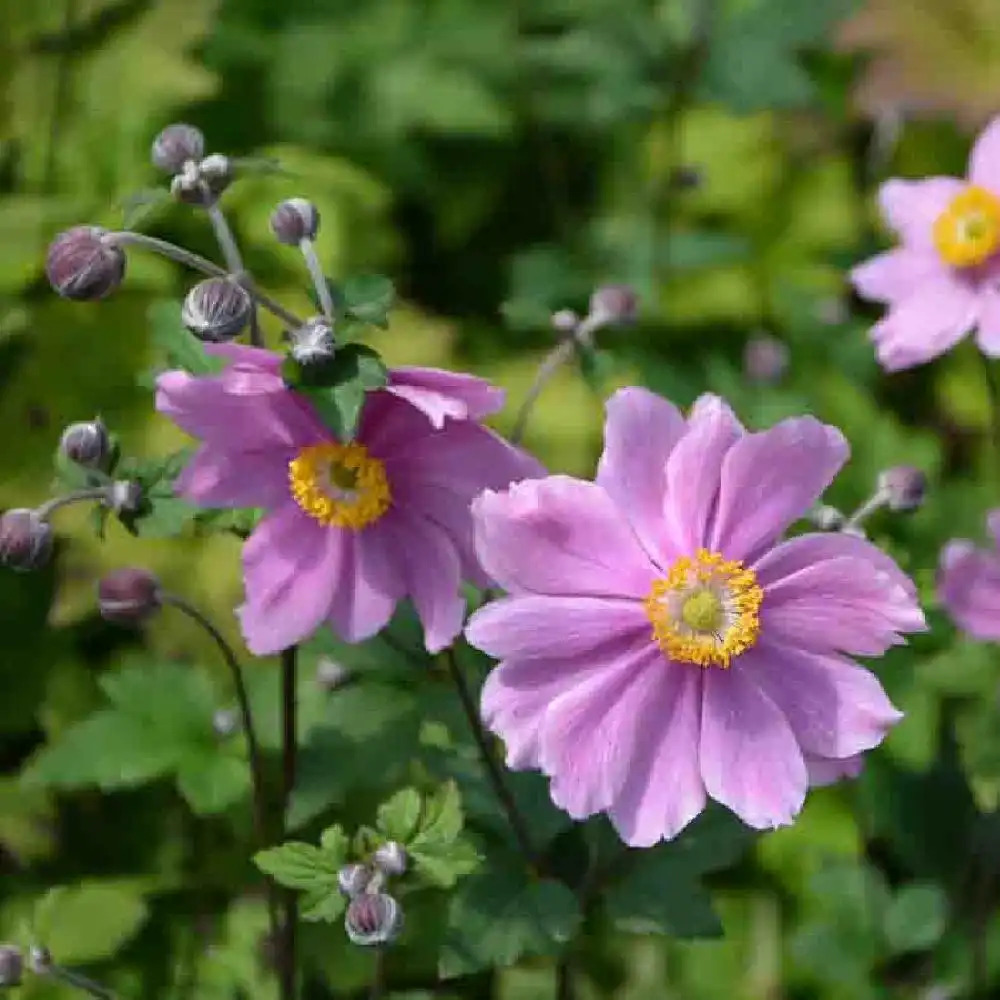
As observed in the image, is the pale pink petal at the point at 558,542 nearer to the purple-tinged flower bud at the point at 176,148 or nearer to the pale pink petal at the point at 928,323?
the purple-tinged flower bud at the point at 176,148

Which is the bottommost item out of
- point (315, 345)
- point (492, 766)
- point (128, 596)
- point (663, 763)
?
point (492, 766)

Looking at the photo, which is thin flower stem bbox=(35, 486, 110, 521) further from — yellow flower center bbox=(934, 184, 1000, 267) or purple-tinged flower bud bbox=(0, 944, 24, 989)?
yellow flower center bbox=(934, 184, 1000, 267)

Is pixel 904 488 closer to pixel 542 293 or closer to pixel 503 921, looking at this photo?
pixel 503 921

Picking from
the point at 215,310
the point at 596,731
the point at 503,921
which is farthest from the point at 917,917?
the point at 215,310

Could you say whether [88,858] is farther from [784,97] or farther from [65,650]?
[784,97]

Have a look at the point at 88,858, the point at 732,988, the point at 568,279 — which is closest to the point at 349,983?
the point at 88,858

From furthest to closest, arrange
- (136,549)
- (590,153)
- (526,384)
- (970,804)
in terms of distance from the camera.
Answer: (590,153) → (526,384) → (136,549) → (970,804)
